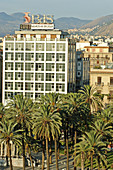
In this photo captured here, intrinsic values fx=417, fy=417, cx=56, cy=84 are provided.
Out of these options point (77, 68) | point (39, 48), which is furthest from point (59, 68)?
point (77, 68)

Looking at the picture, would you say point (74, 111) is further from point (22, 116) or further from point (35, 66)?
point (35, 66)

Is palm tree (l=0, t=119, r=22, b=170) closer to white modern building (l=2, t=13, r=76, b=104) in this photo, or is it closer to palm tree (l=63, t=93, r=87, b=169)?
palm tree (l=63, t=93, r=87, b=169)

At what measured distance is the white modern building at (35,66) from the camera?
11850 cm

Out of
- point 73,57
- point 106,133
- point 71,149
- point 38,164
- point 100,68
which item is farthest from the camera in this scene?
point 73,57

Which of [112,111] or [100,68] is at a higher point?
[100,68]

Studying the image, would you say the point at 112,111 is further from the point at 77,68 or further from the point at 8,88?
the point at 77,68

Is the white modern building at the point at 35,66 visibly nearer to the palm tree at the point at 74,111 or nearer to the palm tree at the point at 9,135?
the palm tree at the point at 74,111

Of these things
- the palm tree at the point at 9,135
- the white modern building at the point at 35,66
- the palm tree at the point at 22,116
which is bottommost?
the palm tree at the point at 9,135

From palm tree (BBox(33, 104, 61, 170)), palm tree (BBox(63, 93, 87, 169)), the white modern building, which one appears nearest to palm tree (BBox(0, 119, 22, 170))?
palm tree (BBox(33, 104, 61, 170))

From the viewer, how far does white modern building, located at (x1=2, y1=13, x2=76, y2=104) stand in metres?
118

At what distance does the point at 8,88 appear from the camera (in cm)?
12081

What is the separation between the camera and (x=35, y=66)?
119 meters

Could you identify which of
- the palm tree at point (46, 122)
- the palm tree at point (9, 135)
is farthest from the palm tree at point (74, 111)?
the palm tree at point (9, 135)

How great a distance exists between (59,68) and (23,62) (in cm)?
1048
